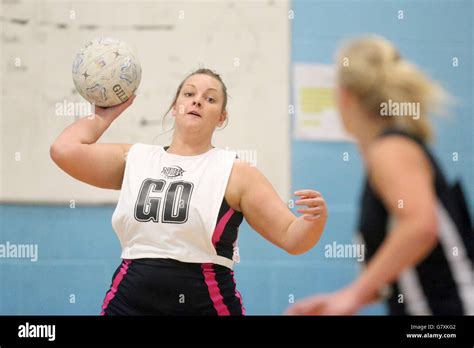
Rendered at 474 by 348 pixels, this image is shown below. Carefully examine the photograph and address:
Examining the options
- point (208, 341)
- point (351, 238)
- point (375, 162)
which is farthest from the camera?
point (351, 238)

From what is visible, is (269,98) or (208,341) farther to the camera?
(269,98)

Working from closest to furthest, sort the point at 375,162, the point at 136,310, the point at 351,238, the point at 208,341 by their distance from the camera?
the point at 375,162 → the point at 136,310 → the point at 208,341 → the point at 351,238

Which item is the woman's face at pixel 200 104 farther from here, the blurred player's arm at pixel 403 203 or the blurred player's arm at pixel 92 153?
the blurred player's arm at pixel 403 203

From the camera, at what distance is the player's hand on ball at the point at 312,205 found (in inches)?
101

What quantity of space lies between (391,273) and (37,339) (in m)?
1.45

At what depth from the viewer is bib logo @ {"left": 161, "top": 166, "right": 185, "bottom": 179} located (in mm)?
2814

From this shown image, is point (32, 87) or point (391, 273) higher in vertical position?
point (32, 87)

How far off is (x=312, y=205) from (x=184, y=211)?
0.46 metres

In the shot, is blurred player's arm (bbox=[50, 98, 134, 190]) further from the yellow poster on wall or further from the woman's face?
the yellow poster on wall

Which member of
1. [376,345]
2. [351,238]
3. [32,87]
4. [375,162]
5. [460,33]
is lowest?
[376,345]

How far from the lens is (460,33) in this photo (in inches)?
132

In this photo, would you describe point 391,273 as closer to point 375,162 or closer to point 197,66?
point 375,162

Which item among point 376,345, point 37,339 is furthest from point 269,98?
point 37,339

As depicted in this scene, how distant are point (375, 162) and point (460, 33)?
43.6 inches
